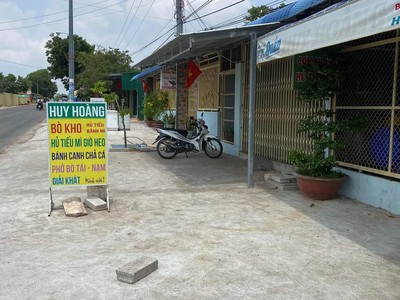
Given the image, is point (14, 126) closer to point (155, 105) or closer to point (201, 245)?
point (155, 105)

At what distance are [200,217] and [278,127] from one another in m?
4.47

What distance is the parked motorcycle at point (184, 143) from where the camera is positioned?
38.8ft

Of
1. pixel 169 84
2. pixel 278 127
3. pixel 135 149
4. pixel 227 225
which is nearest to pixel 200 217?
pixel 227 225

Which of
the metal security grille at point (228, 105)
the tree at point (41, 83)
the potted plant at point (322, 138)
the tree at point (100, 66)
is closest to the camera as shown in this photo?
the potted plant at point (322, 138)

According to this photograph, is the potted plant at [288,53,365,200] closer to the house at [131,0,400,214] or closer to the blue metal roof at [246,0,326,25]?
the house at [131,0,400,214]

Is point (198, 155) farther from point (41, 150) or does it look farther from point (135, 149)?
point (41, 150)

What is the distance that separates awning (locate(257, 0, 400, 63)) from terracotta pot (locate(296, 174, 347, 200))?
6.78ft

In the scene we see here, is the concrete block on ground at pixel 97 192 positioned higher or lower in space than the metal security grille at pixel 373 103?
lower

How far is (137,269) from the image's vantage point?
3980mm

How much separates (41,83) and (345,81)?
151 meters

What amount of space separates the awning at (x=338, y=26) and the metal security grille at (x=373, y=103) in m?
1.53

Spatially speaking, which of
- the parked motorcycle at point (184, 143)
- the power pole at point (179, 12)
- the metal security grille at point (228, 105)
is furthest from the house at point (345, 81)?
the power pole at point (179, 12)

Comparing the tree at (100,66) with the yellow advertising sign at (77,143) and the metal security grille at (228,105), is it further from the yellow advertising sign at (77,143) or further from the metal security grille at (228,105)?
the yellow advertising sign at (77,143)

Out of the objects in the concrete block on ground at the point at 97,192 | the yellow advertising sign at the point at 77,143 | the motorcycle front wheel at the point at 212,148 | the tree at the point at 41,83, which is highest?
the tree at the point at 41,83
